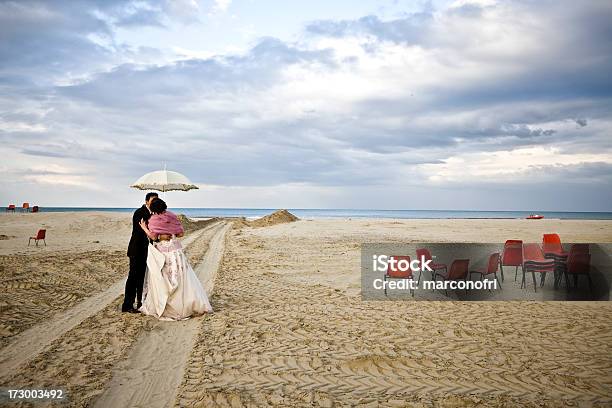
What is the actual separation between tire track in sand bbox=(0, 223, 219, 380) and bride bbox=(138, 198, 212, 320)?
4.77 feet

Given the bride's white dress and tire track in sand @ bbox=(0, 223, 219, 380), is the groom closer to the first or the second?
the bride's white dress

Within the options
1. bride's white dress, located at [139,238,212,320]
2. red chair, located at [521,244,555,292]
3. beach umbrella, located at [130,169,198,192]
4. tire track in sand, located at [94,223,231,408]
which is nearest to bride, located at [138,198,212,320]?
bride's white dress, located at [139,238,212,320]

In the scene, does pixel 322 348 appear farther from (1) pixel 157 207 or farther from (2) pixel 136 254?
(2) pixel 136 254

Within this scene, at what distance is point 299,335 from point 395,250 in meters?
13.1

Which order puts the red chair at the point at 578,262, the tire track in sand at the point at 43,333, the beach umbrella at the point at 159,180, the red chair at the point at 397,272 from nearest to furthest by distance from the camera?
the tire track in sand at the point at 43,333
the red chair at the point at 397,272
the red chair at the point at 578,262
the beach umbrella at the point at 159,180

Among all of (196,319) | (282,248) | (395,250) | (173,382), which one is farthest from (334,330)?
(282,248)

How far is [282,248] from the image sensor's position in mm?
21562

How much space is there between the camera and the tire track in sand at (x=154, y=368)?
4.87 meters

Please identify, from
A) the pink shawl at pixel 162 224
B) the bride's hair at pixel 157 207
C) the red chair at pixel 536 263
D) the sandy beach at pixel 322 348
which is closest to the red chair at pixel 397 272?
the sandy beach at pixel 322 348

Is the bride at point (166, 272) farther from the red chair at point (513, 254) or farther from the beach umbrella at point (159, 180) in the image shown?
the red chair at point (513, 254)

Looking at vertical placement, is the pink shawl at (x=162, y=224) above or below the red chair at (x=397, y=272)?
above

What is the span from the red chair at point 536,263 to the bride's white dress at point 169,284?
27.0 feet

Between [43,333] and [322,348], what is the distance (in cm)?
457

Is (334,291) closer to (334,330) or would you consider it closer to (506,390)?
(334,330)
